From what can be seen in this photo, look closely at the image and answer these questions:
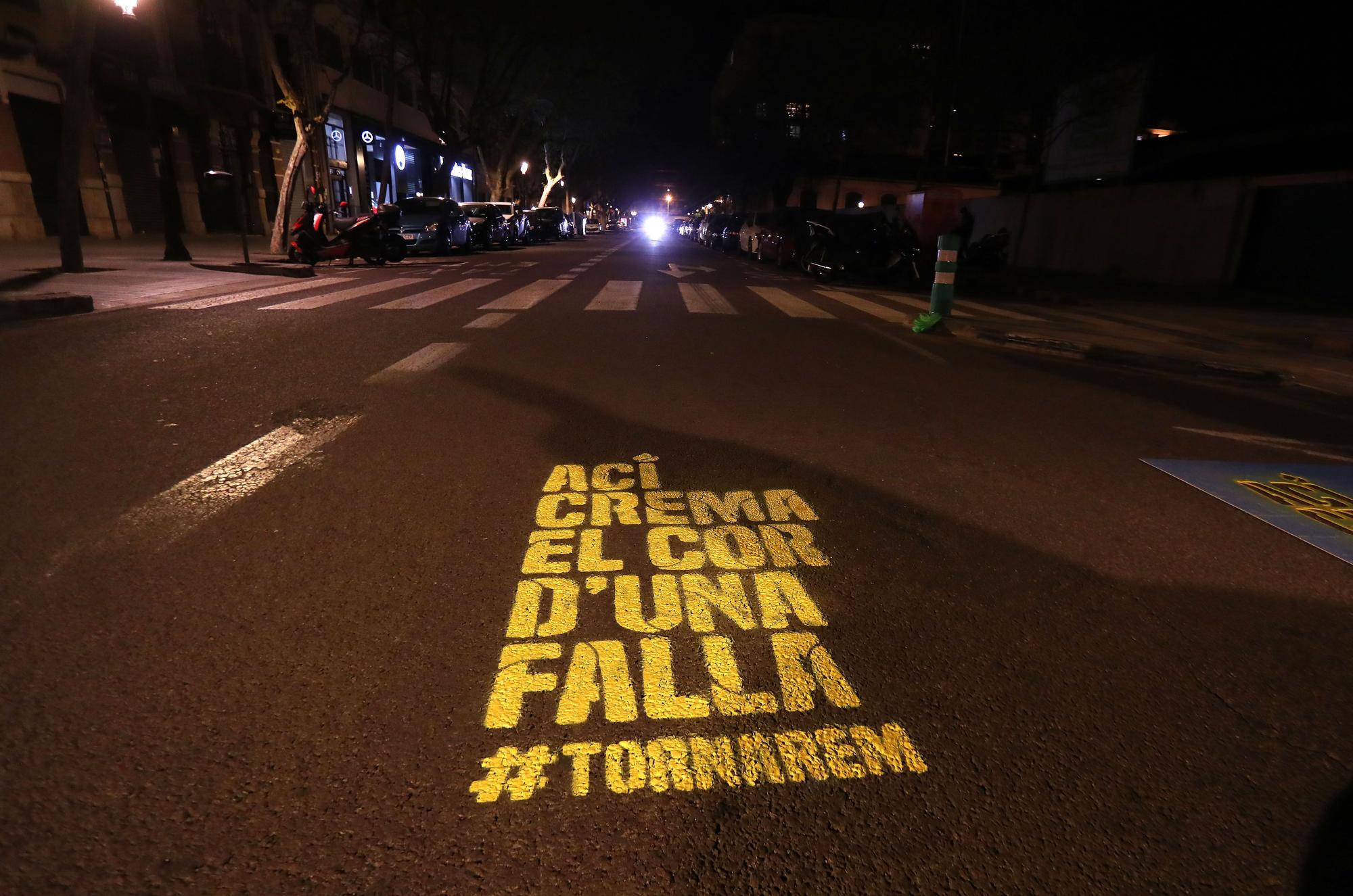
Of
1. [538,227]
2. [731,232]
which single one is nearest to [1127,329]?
[731,232]

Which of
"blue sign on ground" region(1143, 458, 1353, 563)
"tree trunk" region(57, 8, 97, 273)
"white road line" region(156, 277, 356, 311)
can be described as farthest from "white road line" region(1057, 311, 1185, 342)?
"tree trunk" region(57, 8, 97, 273)

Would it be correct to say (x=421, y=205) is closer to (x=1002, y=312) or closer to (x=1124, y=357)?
(x=1002, y=312)

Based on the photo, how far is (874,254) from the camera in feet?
51.1

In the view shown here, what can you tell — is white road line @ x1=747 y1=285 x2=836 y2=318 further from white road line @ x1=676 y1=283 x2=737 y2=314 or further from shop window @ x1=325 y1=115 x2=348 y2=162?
shop window @ x1=325 y1=115 x2=348 y2=162

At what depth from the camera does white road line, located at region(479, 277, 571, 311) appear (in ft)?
31.6

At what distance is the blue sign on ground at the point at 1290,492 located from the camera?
3254 mm

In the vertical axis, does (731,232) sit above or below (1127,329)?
above

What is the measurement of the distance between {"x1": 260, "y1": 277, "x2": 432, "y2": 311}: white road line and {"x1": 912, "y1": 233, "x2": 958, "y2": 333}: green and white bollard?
751cm

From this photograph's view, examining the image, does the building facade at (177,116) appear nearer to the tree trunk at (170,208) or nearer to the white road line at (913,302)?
the tree trunk at (170,208)

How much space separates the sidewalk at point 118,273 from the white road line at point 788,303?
26.9ft

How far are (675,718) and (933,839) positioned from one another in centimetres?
66

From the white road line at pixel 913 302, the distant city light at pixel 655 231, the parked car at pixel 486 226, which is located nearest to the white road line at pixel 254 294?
the white road line at pixel 913 302

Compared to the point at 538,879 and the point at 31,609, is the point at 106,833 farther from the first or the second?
the point at 31,609

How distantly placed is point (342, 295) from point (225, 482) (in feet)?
26.2
